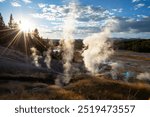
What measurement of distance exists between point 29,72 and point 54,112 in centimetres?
2707

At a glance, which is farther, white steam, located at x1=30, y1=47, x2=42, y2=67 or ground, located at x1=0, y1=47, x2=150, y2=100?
white steam, located at x1=30, y1=47, x2=42, y2=67

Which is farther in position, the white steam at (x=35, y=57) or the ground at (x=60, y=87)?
the white steam at (x=35, y=57)

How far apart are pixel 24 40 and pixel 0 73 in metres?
42.7

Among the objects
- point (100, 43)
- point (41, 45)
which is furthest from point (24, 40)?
point (100, 43)

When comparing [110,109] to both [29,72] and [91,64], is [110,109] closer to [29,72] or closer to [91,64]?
[29,72]

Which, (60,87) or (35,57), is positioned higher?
(35,57)

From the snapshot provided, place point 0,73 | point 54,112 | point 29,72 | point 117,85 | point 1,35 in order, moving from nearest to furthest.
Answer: point 54,112, point 117,85, point 0,73, point 29,72, point 1,35

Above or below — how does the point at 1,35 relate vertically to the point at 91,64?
above

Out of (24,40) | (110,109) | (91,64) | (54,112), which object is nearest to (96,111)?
(110,109)

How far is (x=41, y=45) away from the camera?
80.5 m

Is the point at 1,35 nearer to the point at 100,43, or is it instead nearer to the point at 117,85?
the point at 100,43

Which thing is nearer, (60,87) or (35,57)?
(60,87)

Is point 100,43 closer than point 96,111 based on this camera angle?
No

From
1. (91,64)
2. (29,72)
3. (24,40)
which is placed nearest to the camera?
(29,72)
